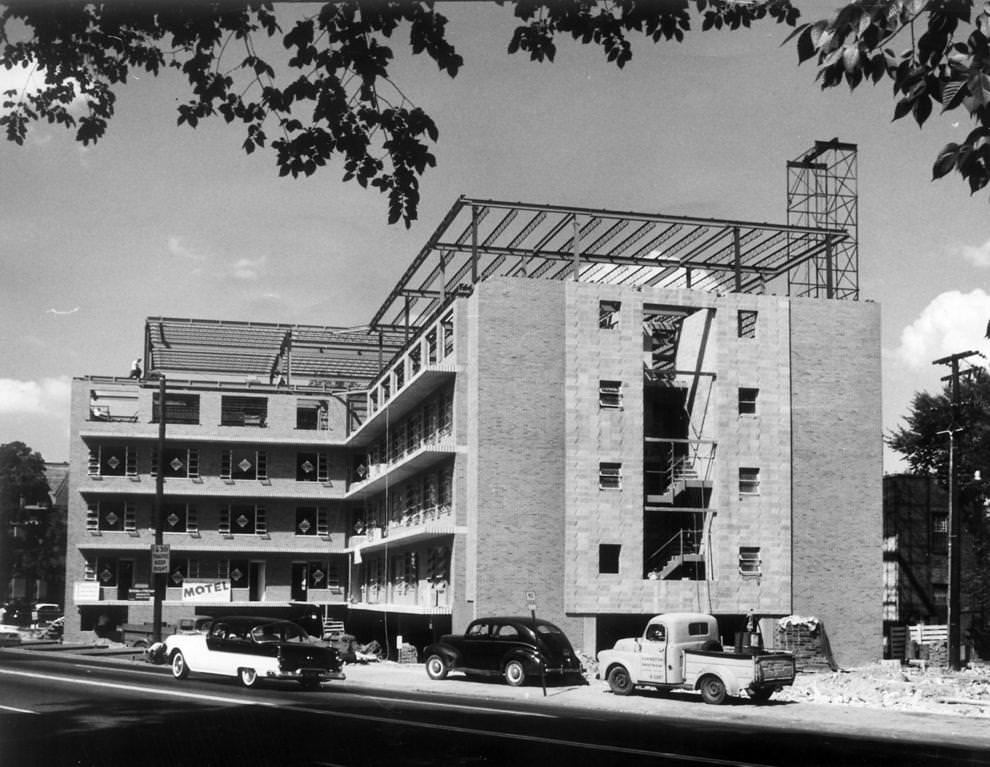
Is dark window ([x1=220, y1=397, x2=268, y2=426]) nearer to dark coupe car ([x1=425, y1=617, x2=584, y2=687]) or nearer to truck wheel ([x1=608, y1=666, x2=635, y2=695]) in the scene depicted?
dark coupe car ([x1=425, y1=617, x2=584, y2=687])

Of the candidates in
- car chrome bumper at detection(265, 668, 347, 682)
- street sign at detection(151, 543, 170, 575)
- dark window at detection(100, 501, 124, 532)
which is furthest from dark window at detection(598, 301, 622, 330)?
dark window at detection(100, 501, 124, 532)

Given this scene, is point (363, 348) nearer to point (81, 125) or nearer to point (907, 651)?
point (907, 651)

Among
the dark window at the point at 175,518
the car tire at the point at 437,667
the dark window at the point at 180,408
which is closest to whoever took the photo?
the car tire at the point at 437,667

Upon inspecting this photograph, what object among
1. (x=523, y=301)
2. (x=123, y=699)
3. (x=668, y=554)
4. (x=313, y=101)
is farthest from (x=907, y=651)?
(x=313, y=101)

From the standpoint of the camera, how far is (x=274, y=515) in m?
66.8

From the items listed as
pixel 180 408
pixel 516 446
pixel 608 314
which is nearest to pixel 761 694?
pixel 516 446

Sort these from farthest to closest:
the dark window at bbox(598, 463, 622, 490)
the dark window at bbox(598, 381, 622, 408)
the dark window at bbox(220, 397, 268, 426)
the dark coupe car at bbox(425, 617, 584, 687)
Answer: the dark window at bbox(220, 397, 268, 426) < the dark window at bbox(598, 381, 622, 408) < the dark window at bbox(598, 463, 622, 490) < the dark coupe car at bbox(425, 617, 584, 687)

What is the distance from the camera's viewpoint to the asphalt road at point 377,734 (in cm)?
1595

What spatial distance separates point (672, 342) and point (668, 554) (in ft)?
27.8

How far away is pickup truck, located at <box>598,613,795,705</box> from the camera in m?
27.4

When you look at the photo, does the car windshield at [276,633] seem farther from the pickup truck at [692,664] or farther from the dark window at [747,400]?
the dark window at [747,400]

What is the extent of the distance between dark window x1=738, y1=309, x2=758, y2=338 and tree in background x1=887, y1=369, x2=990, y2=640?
1652 cm

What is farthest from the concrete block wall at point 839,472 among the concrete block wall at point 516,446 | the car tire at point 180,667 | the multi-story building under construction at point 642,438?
the car tire at point 180,667

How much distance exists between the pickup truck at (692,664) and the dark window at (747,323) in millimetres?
17422
